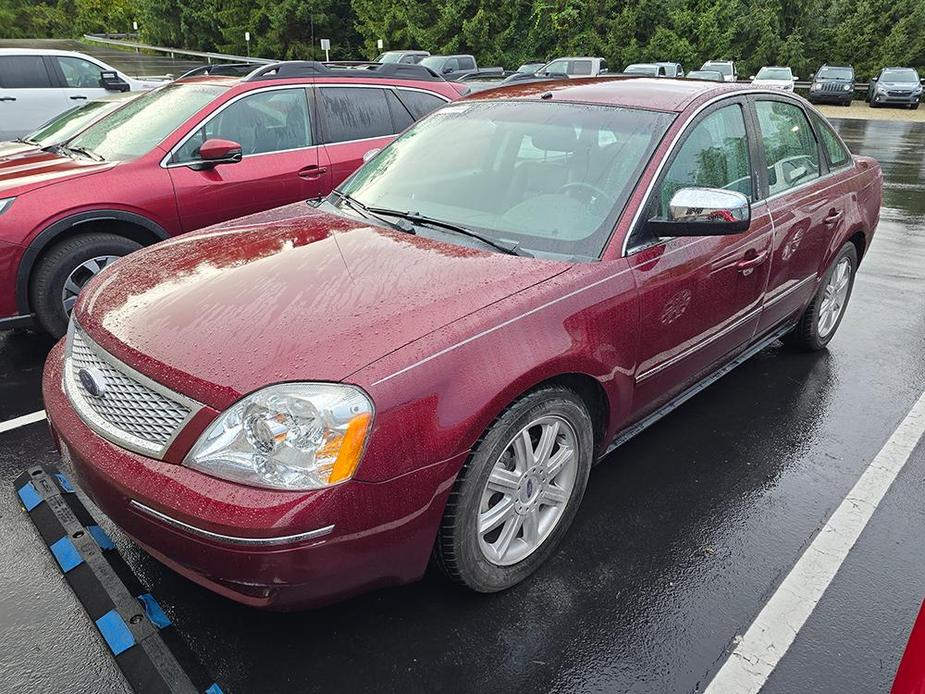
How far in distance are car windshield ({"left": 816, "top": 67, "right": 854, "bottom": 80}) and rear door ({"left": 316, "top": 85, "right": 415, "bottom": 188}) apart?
95.7ft

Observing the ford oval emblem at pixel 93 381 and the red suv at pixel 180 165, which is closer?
the ford oval emblem at pixel 93 381

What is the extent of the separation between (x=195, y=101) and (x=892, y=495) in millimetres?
4978

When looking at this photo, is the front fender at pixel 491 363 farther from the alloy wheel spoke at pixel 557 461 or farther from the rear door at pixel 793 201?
the rear door at pixel 793 201

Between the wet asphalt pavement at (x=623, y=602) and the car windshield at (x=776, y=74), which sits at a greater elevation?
the wet asphalt pavement at (x=623, y=602)

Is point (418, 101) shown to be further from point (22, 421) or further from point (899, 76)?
point (899, 76)

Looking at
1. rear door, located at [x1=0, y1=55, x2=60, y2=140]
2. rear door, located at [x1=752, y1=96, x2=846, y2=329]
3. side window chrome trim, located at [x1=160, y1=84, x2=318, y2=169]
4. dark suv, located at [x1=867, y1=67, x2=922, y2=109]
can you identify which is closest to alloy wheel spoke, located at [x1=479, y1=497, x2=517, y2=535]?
rear door, located at [x1=752, y1=96, x2=846, y2=329]

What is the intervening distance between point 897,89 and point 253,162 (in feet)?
96.4

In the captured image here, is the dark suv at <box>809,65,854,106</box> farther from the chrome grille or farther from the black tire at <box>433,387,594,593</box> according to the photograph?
the chrome grille

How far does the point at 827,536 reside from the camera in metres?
2.94

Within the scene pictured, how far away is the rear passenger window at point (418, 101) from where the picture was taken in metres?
6.06

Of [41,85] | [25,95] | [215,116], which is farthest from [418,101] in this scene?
[41,85]

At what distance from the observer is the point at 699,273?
10.0 ft

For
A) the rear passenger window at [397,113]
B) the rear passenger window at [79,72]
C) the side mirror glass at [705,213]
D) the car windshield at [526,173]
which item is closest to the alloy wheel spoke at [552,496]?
the car windshield at [526,173]

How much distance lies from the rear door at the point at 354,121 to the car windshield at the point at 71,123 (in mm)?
1771
